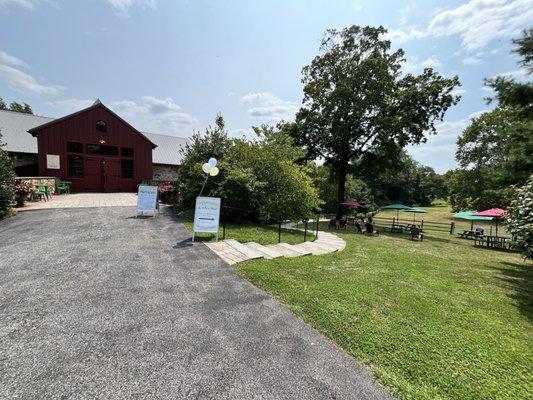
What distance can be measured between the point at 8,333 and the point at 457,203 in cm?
5106

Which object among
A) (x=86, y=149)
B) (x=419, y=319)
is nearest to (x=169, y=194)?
(x=86, y=149)

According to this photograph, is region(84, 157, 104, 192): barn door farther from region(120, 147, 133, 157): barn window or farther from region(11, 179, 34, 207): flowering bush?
region(11, 179, 34, 207): flowering bush

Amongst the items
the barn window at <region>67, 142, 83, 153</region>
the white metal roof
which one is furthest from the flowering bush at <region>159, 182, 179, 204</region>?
the barn window at <region>67, 142, 83, 153</region>

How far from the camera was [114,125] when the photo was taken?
20969mm

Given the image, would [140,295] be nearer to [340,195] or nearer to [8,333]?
[8,333]

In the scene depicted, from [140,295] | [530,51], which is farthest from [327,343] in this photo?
[530,51]

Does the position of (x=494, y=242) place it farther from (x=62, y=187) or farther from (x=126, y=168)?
(x=62, y=187)

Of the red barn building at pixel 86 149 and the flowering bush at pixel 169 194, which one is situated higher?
the red barn building at pixel 86 149

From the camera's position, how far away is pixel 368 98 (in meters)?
19.2

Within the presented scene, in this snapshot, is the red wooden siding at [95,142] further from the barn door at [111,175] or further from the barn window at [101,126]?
the barn window at [101,126]

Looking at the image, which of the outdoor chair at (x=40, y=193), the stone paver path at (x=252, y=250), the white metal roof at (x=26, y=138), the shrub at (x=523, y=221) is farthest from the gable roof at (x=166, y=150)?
the shrub at (x=523, y=221)

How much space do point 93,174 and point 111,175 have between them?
1.20m

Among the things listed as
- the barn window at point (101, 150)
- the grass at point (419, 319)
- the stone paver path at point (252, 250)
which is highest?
the barn window at point (101, 150)

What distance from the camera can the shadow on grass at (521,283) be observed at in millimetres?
5620
